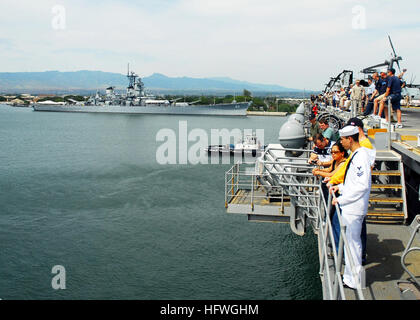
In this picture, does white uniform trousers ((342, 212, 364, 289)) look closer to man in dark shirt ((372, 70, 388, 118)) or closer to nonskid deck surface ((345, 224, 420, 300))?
nonskid deck surface ((345, 224, 420, 300))

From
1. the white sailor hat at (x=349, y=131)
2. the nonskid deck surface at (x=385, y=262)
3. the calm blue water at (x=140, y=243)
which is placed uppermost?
the white sailor hat at (x=349, y=131)

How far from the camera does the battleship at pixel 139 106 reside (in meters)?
134

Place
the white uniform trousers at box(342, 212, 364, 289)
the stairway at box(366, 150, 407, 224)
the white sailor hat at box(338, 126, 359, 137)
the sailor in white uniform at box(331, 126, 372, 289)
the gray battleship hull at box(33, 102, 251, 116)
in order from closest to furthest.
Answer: the sailor in white uniform at box(331, 126, 372, 289)
the white uniform trousers at box(342, 212, 364, 289)
the white sailor hat at box(338, 126, 359, 137)
the stairway at box(366, 150, 407, 224)
the gray battleship hull at box(33, 102, 251, 116)

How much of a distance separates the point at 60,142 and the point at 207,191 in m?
37.7

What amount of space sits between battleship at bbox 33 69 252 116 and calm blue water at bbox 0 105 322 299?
100577 millimetres

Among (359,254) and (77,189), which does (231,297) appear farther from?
(77,189)

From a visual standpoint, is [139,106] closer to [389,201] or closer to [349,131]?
[389,201]

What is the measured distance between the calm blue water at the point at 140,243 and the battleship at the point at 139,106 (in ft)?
330

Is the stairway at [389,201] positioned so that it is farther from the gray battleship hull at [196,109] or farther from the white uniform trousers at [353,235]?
the gray battleship hull at [196,109]

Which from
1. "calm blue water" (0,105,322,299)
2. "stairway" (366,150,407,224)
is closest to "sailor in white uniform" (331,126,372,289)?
"stairway" (366,150,407,224)

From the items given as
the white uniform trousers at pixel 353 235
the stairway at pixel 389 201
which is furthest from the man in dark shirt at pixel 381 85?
the white uniform trousers at pixel 353 235

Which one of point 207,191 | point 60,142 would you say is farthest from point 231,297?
point 60,142

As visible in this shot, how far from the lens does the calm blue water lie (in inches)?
603
